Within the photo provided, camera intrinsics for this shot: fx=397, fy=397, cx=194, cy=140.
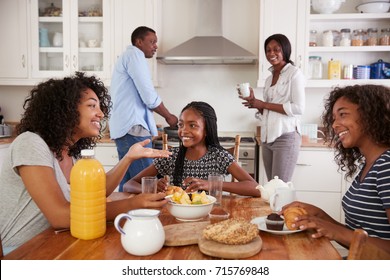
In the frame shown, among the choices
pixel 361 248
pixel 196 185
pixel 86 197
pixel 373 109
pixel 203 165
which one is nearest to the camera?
pixel 361 248

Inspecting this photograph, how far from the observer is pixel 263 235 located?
1062mm

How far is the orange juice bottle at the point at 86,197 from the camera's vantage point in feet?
3.25

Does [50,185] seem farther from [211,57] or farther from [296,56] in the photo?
[296,56]

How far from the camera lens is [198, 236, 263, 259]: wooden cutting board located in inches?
34.7

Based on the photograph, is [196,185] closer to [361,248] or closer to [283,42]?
[361,248]

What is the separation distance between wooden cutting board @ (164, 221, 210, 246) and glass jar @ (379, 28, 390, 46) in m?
2.55

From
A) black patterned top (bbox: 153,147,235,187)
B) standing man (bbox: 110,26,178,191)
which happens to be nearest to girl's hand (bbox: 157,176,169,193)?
black patterned top (bbox: 153,147,235,187)

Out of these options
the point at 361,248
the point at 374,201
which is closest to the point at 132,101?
the point at 374,201

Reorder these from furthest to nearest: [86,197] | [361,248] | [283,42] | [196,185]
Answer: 1. [283,42]
2. [196,185]
3. [86,197]
4. [361,248]

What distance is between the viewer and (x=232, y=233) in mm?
925

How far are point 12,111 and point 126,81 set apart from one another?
1.62m

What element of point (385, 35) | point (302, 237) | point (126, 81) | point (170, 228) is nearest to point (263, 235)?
point (302, 237)

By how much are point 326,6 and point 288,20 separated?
32cm

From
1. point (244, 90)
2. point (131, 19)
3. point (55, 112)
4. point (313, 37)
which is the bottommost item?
point (55, 112)
